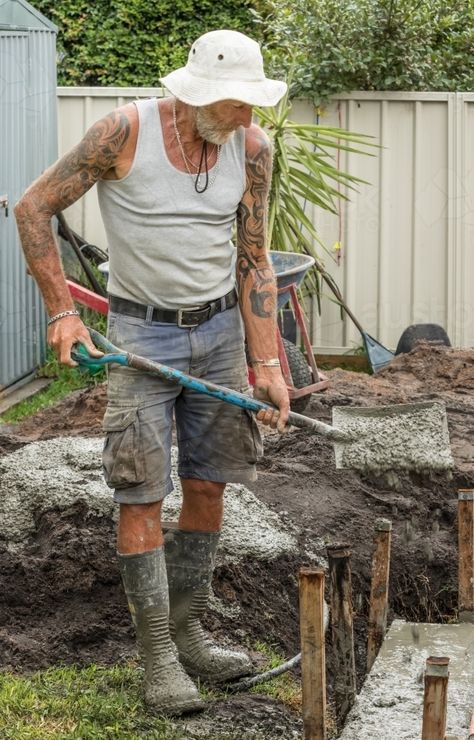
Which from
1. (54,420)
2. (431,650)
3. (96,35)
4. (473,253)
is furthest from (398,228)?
(431,650)

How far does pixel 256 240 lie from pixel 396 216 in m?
6.27

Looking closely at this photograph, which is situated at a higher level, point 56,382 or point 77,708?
point 56,382

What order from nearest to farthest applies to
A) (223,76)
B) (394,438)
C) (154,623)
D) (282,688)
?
(223,76), (154,623), (282,688), (394,438)

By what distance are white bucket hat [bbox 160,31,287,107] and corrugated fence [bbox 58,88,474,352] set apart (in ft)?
21.0

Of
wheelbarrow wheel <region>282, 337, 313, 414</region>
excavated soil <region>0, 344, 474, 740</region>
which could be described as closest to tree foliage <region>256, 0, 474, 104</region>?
wheelbarrow wheel <region>282, 337, 313, 414</region>

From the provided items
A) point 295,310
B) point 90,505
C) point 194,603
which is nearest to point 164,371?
point 194,603

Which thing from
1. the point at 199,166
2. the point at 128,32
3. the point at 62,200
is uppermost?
the point at 128,32

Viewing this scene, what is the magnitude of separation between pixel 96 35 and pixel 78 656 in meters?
10.7

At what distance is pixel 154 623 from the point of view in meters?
4.10

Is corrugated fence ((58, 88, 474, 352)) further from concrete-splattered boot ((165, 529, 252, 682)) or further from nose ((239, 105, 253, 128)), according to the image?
nose ((239, 105, 253, 128))

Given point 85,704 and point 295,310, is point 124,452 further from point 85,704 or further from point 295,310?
point 295,310

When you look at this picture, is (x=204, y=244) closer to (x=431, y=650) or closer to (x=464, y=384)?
(x=431, y=650)

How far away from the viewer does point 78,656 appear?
4.51 metres

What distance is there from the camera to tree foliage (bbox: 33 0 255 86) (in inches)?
552
